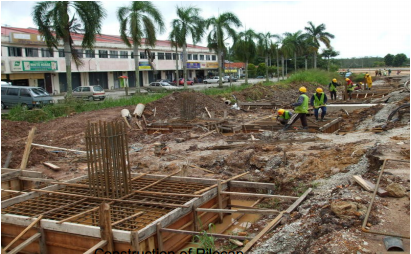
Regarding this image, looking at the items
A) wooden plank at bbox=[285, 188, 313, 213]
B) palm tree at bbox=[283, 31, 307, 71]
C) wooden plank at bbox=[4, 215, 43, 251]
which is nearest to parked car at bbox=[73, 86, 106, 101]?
wooden plank at bbox=[4, 215, 43, 251]

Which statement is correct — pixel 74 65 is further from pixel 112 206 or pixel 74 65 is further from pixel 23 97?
pixel 112 206

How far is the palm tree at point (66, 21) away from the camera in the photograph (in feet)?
69.4

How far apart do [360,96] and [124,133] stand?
2291 centimetres

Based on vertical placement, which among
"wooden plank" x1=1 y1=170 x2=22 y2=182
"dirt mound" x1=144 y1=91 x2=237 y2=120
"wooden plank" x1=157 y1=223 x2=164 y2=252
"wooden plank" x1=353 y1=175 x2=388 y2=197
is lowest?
"wooden plank" x1=157 y1=223 x2=164 y2=252

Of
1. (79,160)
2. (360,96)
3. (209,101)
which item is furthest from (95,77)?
(79,160)

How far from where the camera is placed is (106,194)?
688cm

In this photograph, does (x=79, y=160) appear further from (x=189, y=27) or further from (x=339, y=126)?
(x=189, y=27)

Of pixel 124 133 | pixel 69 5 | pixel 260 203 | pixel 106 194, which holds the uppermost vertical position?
pixel 69 5

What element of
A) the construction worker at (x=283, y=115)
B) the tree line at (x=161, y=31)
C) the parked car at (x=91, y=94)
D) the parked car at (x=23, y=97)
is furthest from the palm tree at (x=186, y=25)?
the construction worker at (x=283, y=115)

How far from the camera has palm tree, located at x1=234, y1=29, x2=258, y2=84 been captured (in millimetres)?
39781

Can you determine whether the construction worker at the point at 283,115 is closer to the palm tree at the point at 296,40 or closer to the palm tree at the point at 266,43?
the palm tree at the point at 266,43

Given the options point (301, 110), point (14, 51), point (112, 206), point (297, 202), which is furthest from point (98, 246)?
point (14, 51)

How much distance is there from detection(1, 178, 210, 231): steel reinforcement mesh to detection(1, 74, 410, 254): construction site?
0.02 metres

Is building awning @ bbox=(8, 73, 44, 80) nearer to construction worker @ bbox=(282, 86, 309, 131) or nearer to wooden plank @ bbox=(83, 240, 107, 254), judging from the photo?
construction worker @ bbox=(282, 86, 309, 131)
